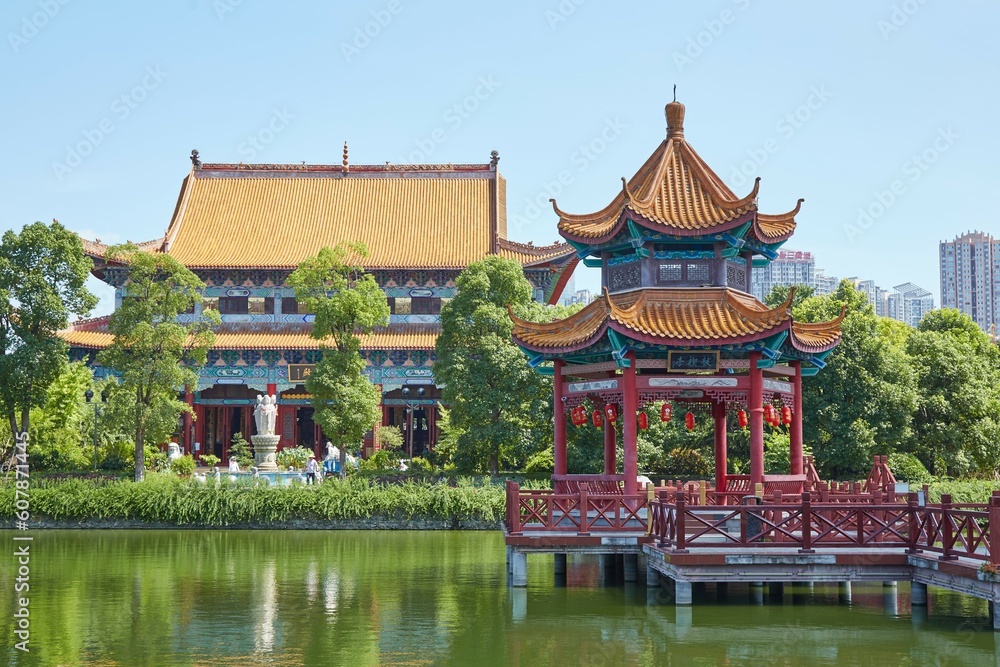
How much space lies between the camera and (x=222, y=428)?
51406 mm

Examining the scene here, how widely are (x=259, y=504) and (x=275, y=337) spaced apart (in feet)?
53.2

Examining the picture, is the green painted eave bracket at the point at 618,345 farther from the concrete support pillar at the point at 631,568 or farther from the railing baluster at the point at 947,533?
the railing baluster at the point at 947,533

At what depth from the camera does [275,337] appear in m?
48.1

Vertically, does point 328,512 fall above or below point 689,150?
below

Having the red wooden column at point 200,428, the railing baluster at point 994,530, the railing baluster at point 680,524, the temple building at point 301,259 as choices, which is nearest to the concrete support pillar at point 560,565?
the railing baluster at point 680,524

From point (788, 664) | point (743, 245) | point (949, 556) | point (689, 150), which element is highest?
point (689, 150)

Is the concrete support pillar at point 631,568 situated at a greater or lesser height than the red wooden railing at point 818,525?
lesser

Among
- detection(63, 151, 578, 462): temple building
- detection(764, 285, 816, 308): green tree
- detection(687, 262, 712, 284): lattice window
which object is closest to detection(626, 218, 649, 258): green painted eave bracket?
detection(687, 262, 712, 284): lattice window

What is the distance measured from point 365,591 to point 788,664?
828cm

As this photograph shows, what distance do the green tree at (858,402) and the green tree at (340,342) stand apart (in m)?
12.4

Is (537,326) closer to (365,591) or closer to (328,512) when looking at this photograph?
(365,591)

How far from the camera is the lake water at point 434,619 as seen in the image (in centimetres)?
1430

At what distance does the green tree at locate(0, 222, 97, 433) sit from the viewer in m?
34.5

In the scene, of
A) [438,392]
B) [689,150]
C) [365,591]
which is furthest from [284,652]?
[438,392]
